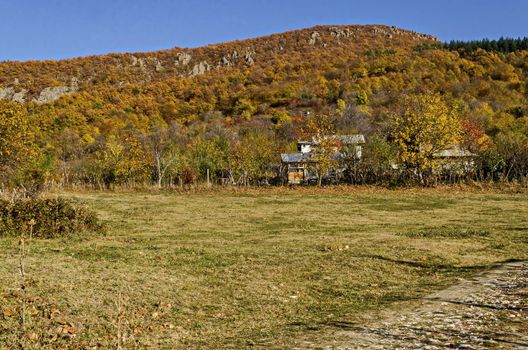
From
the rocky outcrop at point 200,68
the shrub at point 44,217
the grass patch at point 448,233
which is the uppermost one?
the rocky outcrop at point 200,68

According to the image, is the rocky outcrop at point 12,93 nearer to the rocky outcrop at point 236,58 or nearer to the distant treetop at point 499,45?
the rocky outcrop at point 236,58

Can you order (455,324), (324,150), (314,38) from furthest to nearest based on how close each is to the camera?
(314,38), (324,150), (455,324)

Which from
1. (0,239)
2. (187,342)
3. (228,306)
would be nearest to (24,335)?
(187,342)

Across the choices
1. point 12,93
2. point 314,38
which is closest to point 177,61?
point 314,38

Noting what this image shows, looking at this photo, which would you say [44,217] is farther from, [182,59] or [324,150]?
[182,59]

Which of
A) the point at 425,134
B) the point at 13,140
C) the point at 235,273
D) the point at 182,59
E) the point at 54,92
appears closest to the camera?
Answer: the point at 235,273

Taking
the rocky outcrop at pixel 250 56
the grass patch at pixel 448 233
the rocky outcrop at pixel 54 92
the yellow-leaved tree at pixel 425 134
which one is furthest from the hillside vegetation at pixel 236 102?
the grass patch at pixel 448 233

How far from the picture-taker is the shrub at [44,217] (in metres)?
19.3

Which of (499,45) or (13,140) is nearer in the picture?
(13,140)

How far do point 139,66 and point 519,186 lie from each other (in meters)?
122

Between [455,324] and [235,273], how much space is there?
6338 millimetres

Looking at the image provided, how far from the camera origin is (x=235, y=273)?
43.9 feet

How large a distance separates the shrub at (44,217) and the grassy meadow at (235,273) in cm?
111

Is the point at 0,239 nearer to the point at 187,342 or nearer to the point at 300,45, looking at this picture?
the point at 187,342
